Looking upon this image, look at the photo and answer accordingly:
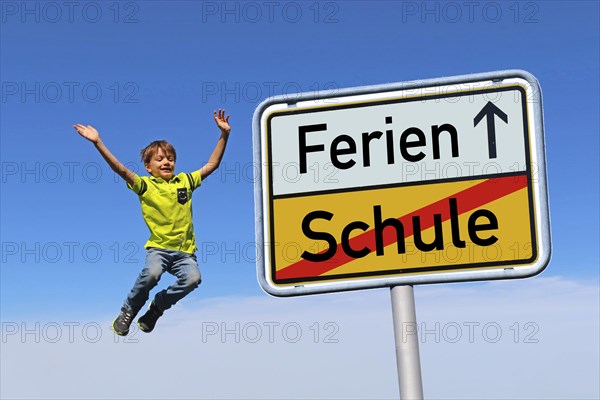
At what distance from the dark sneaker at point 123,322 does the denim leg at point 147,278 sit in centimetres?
3

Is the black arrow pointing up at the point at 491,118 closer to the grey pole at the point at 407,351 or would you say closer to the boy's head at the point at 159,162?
the grey pole at the point at 407,351

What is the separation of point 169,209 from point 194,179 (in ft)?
0.91

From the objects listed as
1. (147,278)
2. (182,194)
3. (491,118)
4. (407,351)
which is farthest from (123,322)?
(491,118)

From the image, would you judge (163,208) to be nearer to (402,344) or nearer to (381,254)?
(381,254)

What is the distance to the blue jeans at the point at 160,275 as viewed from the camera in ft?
13.5

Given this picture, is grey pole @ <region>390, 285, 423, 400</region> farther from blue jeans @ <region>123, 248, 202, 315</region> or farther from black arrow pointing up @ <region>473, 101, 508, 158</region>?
blue jeans @ <region>123, 248, 202, 315</region>

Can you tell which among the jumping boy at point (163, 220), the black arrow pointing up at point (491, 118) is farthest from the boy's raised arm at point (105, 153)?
the black arrow pointing up at point (491, 118)

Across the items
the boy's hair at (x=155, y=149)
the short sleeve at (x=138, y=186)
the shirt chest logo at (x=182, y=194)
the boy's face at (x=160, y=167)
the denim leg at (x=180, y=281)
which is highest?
the boy's hair at (x=155, y=149)

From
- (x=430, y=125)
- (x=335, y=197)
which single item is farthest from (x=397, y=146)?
(x=335, y=197)

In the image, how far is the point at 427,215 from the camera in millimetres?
3352

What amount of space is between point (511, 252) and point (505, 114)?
715mm

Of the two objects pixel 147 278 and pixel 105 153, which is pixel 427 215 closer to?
pixel 147 278

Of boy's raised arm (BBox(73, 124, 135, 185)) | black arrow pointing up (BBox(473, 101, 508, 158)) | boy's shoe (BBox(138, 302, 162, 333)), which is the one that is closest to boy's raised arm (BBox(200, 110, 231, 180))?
boy's raised arm (BBox(73, 124, 135, 185))

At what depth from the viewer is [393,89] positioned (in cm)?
345
